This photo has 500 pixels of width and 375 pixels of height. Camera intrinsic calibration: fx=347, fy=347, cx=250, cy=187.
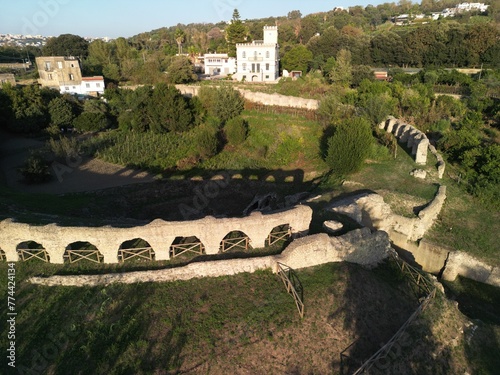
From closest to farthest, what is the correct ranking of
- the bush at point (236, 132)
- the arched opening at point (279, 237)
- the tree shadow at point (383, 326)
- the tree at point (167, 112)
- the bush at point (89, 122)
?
the tree shadow at point (383, 326), the arched opening at point (279, 237), the bush at point (236, 132), the tree at point (167, 112), the bush at point (89, 122)

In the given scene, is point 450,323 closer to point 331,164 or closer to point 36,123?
point 331,164

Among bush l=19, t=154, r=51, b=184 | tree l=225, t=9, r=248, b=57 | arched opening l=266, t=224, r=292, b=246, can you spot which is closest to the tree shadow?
arched opening l=266, t=224, r=292, b=246

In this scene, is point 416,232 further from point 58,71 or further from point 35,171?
point 58,71

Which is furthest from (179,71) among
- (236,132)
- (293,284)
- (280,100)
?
(293,284)

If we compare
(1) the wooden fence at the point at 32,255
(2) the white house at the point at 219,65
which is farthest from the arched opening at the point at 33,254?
(2) the white house at the point at 219,65

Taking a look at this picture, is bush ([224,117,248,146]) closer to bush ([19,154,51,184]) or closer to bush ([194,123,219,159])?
bush ([194,123,219,159])

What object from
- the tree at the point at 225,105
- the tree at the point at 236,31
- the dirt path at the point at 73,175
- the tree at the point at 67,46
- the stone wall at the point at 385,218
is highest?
the tree at the point at 236,31

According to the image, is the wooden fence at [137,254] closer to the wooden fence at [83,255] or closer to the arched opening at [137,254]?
the arched opening at [137,254]
